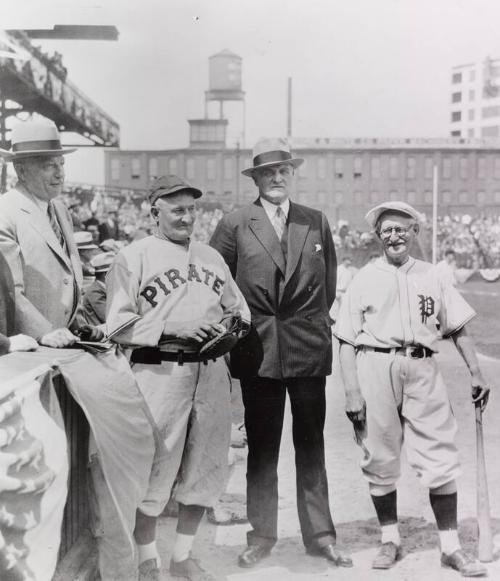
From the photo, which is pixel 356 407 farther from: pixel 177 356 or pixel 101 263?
pixel 101 263

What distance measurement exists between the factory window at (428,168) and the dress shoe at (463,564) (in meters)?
56.5

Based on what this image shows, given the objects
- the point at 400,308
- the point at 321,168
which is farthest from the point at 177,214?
the point at 321,168

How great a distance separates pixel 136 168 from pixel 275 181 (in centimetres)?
5009

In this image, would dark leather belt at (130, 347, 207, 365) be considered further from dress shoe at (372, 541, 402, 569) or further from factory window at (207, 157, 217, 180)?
factory window at (207, 157, 217, 180)

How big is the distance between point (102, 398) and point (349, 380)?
1.37 m

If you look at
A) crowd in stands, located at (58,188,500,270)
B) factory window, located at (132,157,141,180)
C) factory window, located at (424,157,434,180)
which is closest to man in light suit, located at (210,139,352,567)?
crowd in stands, located at (58,188,500,270)

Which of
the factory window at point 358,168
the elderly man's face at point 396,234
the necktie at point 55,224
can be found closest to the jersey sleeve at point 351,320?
the elderly man's face at point 396,234

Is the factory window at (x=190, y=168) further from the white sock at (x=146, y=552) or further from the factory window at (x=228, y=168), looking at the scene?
the white sock at (x=146, y=552)

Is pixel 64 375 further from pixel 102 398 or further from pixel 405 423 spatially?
pixel 405 423

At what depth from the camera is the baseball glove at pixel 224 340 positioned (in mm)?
3354

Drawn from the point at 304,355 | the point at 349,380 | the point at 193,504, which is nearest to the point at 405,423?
the point at 349,380

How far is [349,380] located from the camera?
12.5 ft

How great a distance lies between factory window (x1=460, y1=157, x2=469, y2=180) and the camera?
57688 mm

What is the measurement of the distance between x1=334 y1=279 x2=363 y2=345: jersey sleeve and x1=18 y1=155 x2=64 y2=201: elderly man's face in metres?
1.58
